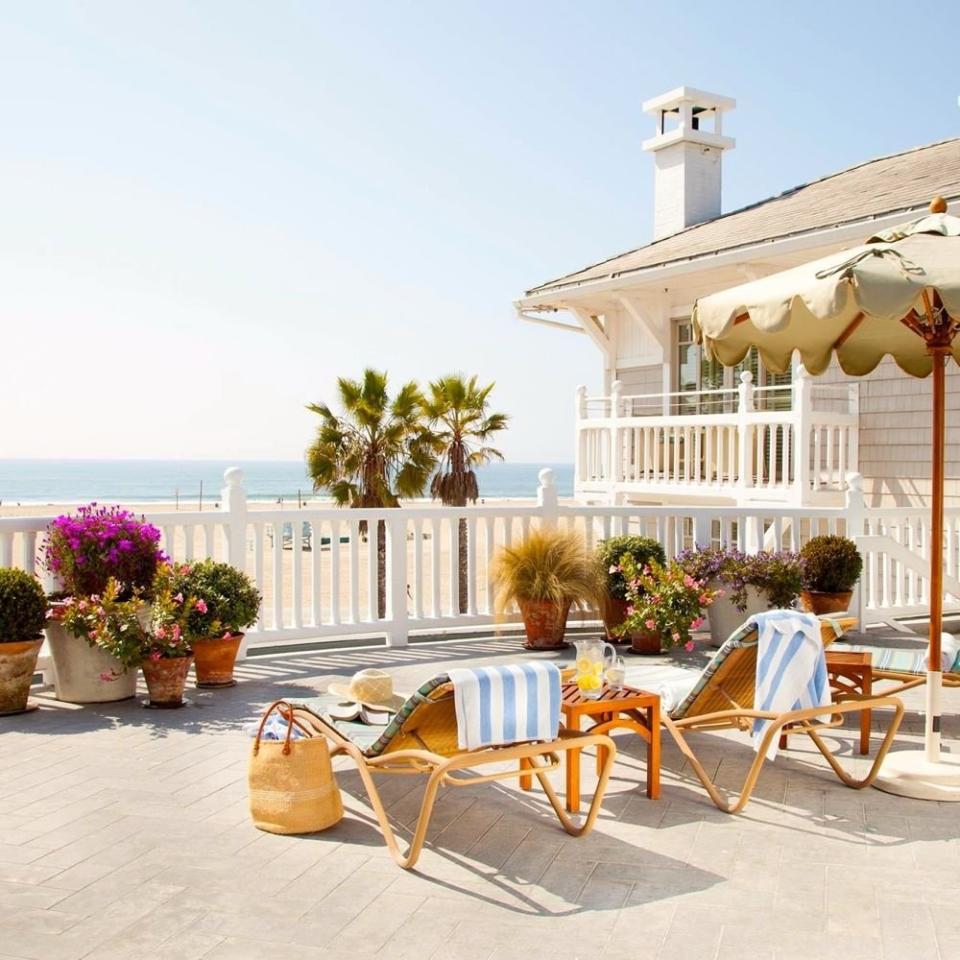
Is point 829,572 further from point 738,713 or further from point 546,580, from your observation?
point 738,713

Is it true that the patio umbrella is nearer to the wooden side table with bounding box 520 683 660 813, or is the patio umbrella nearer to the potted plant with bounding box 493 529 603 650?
the wooden side table with bounding box 520 683 660 813

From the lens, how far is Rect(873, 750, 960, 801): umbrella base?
477 cm

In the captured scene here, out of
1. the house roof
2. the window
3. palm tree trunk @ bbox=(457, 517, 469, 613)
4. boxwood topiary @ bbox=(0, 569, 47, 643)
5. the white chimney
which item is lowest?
palm tree trunk @ bbox=(457, 517, 469, 613)

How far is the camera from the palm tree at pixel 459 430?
58.8 feet

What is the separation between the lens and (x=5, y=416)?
116 meters

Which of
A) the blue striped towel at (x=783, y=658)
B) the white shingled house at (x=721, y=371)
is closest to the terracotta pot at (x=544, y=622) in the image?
the blue striped towel at (x=783, y=658)

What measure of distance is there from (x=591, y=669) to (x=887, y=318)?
82.2 inches

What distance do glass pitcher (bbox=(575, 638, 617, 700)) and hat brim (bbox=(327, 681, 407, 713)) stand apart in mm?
882

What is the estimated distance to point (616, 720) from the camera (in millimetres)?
4723

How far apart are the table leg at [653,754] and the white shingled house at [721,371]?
7923 mm

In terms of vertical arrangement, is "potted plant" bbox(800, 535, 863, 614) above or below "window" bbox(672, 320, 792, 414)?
below

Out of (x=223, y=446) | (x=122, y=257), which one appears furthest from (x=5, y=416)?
(x=122, y=257)

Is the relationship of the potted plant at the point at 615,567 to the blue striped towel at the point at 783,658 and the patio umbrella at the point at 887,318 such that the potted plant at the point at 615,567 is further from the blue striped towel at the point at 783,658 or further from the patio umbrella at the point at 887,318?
the blue striped towel at the point at 783,658

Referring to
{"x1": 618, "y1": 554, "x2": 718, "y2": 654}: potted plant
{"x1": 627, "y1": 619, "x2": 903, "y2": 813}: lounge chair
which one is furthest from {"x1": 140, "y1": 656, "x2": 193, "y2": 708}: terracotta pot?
{"x1": 618, "y1": 554, "x2": 718, "y2": 654}: potted plant
